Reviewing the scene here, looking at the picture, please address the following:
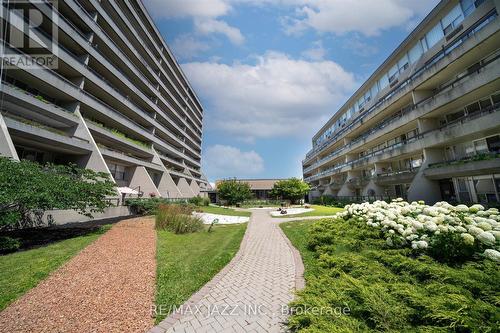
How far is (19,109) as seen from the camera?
17.5 metres

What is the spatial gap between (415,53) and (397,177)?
13.3 metres

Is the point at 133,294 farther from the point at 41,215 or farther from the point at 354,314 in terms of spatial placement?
the point at 41,215

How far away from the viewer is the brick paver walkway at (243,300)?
12.2 ft

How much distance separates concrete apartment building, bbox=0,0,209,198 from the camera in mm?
16578

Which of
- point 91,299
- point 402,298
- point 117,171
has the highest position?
point 117,171

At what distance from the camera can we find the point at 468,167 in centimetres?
1544

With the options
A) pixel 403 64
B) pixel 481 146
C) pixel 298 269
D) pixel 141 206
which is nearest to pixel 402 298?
pixel 298 269

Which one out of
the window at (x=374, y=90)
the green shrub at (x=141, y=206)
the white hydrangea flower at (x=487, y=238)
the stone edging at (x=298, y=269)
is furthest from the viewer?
the window at (x=374, y=90)

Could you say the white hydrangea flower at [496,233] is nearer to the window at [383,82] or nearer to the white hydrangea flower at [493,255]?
the white hydrangea flower at [493,255]

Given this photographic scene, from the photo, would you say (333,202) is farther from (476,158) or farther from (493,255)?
(493,255)

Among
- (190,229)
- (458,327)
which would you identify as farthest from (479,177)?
(190,229)

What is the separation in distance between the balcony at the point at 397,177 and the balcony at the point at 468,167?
1.94 metres

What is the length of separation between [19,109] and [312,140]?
58978 mm

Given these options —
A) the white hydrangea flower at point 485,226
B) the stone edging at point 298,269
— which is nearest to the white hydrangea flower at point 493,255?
the white hydrangea flower at point 485,226
